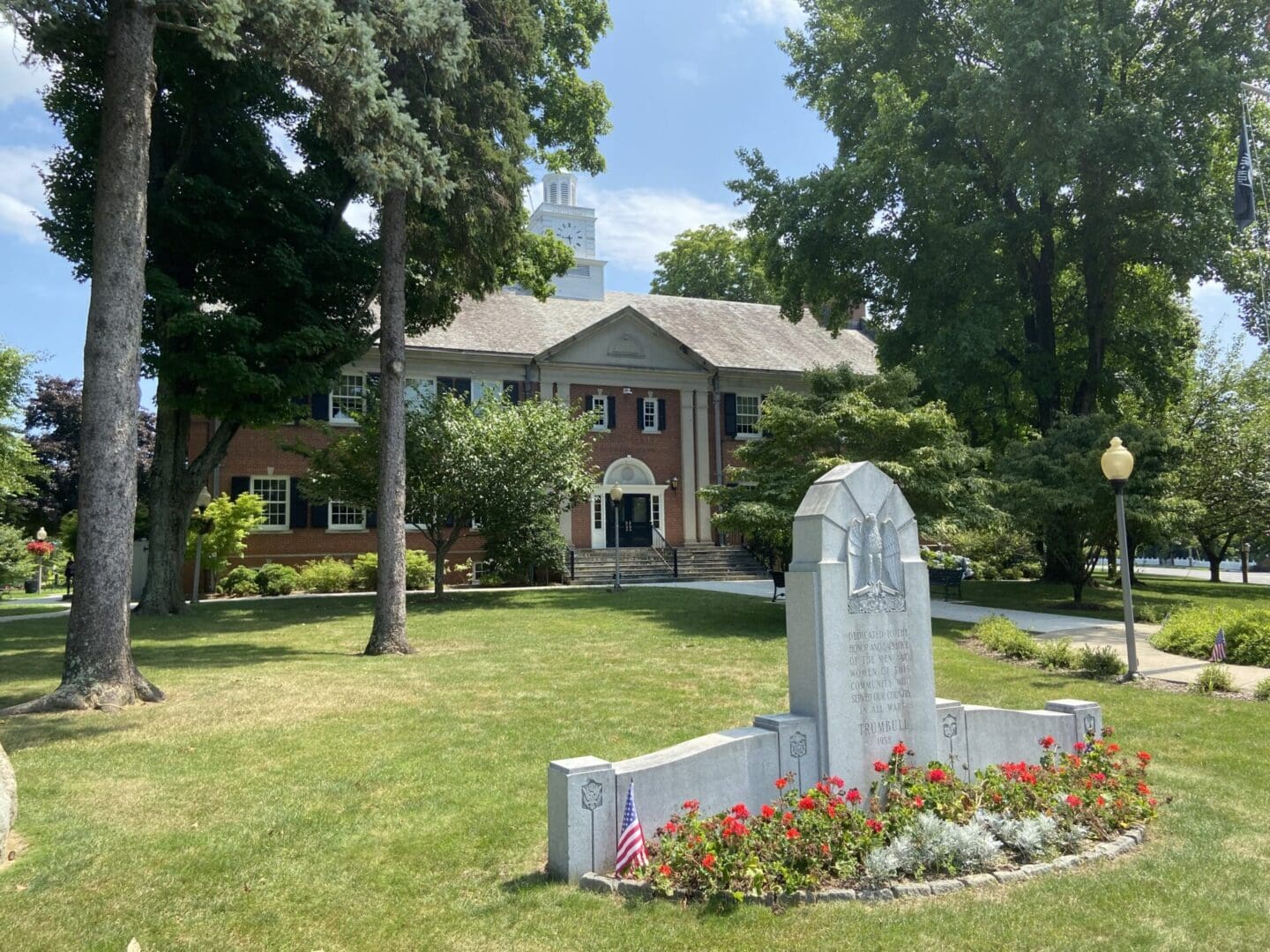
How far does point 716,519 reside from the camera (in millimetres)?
16062

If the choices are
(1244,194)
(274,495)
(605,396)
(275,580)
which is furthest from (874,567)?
(605,396)

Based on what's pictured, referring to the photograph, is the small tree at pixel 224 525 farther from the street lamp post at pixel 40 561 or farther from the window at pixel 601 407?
the window at pixel 601 407

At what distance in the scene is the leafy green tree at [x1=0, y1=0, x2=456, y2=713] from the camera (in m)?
9.06

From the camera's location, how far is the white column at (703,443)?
32938 mm

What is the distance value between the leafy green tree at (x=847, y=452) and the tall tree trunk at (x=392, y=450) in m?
5.69

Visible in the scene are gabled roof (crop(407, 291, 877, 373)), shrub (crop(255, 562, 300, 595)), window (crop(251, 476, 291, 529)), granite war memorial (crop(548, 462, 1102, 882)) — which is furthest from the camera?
gabled roof (crop(407, 291, 877, 373))

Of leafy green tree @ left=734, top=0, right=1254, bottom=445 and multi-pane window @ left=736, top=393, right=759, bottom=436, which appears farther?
multi-pane window @ left=736, top=393, right=759, bottom=436

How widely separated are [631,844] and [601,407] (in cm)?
2775

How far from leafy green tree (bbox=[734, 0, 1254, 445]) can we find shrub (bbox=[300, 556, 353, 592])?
15.6 meters

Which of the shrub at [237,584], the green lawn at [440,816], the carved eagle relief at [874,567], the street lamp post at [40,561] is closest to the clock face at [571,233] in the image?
the street lamp post at [40,561]

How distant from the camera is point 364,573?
1050 inches

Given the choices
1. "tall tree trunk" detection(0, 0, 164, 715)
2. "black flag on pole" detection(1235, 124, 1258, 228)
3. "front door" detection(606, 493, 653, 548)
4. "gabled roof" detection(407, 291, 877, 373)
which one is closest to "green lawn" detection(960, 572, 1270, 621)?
"black flag on pole" detection(1235, 124, 1258, 228)

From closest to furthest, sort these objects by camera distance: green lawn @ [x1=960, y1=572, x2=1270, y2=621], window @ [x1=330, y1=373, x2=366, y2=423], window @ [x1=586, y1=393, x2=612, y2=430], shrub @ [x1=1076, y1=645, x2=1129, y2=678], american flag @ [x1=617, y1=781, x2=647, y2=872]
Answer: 1. american flag @ [x1=617, y1=781, x2=647, y2=872]
2. shrub @ [x1=1076, y1=645, x2=1129, y2=678]
3. green lawn @ [x1=960, y1=572, x2=1270, y2=621]
4. window @ [x1=330, y1=373, x2=366, y2=423]
5. window @ [x1=586, y1=393, x2=612, y2=430]

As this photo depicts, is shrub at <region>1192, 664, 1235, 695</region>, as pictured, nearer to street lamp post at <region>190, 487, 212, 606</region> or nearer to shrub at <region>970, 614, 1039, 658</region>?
shrub at <region>970, 614, 1039, 658</region>
